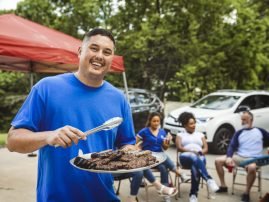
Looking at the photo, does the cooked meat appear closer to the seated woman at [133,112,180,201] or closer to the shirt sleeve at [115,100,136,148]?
the shirt sleeve at [115,100,136,148]

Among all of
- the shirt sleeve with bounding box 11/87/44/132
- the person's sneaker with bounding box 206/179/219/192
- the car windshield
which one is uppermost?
the shirt sleeve with bounding box 11/87/44/132

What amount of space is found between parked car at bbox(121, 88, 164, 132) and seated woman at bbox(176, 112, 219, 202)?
6.38 metres

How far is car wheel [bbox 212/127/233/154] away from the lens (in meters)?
10.6

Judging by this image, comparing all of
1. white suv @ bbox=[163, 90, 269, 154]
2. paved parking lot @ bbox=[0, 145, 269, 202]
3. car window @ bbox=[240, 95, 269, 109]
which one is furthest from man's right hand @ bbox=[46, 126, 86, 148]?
car window @ bbox=[240, 95, 269, 109]

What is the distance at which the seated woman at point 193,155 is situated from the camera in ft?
19.9

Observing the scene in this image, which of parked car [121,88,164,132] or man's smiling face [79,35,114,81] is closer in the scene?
man's smiling face [79,35,114,81]

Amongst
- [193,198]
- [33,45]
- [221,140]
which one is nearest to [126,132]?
[193,198]

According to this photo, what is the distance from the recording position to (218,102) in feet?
37.9

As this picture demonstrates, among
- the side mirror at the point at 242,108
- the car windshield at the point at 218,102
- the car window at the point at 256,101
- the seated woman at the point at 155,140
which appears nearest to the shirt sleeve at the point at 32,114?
the seated woman at the point at 155,140

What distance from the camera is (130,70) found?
16422mm

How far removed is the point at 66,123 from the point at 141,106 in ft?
37.2

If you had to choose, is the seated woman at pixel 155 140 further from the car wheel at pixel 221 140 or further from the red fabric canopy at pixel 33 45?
the car wheel at pixel 221 140

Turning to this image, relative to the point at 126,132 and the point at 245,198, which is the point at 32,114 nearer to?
the point at 126,132

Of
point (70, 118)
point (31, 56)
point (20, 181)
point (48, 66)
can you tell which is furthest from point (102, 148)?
point (48, 66)
